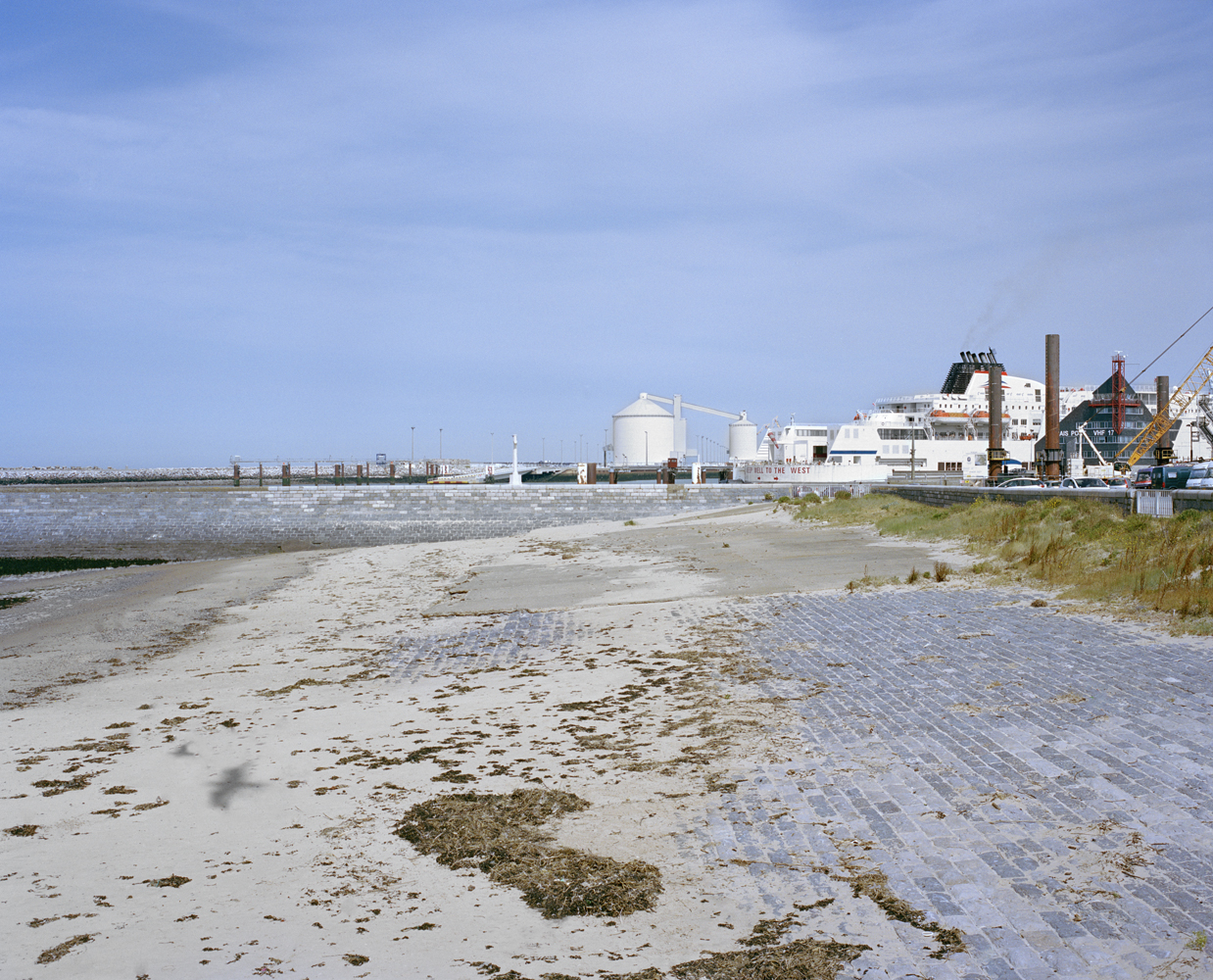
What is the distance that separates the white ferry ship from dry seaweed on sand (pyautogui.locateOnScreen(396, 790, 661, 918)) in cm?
6004

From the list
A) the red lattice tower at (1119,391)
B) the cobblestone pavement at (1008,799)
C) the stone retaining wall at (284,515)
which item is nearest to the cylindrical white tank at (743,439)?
the red lattice tower at (1119,391)

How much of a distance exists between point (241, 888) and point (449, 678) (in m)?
4.88

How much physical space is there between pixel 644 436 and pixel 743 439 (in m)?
11.3

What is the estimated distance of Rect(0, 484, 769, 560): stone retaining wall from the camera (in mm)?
41312

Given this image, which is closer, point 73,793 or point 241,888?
point 241,888

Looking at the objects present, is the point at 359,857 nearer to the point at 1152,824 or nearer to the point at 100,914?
the point at 100,914

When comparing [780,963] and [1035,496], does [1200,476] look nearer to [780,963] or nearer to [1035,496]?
[1035,496]

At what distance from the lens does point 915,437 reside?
251 ft

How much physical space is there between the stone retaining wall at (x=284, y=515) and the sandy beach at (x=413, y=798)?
29.4 metres

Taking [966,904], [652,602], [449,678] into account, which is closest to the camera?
[966,904]

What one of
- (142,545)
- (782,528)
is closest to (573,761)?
(782,528)

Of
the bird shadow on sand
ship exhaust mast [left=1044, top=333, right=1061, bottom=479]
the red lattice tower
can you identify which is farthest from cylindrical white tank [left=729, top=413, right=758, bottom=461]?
the bird shadow on sand

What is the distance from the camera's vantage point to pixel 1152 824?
15.6 feet

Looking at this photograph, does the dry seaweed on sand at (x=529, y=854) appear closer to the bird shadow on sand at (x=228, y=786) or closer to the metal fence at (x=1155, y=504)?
the bird shadow on sand at (x=228, y=786)
